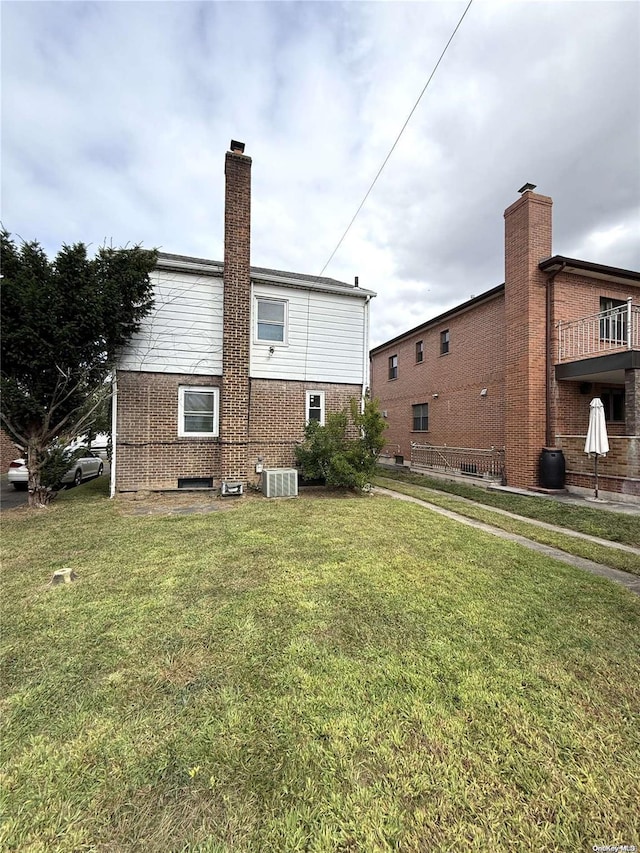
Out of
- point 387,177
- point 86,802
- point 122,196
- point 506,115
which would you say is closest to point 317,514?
point 86,802

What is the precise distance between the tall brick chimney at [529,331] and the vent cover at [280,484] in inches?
274

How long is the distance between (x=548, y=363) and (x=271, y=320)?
26.9 feet

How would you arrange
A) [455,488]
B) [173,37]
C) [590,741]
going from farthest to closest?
[455,488] < [173,37] < [590,741]

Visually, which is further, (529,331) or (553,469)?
(529,331)

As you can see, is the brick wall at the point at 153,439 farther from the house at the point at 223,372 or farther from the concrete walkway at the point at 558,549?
the concrete walkway at the point at 558,549

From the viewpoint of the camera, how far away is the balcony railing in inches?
405

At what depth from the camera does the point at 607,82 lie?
7.45 metres

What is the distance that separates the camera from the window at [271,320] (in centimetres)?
931

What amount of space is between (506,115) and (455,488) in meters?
9.10

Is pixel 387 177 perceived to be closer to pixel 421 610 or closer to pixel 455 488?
pixel 421 610

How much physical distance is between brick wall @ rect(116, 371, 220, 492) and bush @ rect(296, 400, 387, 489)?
2702mm

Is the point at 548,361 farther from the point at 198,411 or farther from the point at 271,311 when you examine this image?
the point at 198,411

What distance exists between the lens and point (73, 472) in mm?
12367

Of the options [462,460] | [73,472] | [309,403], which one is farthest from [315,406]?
[73,472]
